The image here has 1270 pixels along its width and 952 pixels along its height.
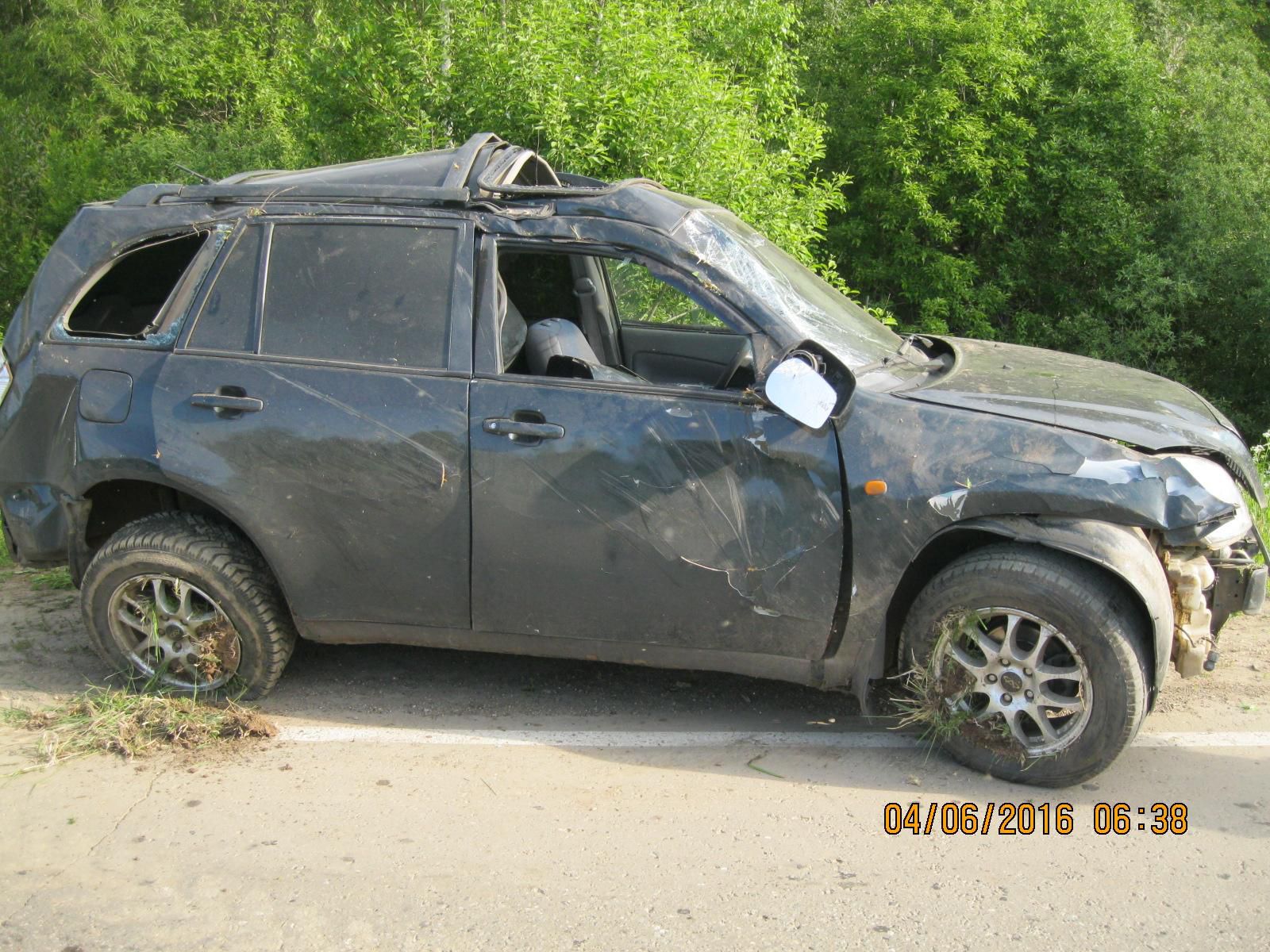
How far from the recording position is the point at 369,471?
13.9 ft

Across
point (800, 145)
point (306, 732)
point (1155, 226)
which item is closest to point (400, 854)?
point (306, 732)

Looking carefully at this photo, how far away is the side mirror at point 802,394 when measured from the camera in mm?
3869

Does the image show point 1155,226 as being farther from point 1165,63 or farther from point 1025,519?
point 1025,519

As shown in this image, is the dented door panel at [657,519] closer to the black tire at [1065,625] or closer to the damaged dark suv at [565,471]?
the damaged dark suv at [565,471]

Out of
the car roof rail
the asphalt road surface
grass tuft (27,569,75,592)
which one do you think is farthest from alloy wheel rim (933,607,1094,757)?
grass tuft (27,569,75,592)

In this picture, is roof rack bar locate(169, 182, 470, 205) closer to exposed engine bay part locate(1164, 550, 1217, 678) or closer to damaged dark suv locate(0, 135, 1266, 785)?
damaged dark suv locate(0, 135, 1266, 785)

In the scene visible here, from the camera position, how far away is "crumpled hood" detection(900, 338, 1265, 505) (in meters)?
3.94

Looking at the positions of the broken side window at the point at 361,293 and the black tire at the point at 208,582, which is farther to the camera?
the black tire at the point at 208,582

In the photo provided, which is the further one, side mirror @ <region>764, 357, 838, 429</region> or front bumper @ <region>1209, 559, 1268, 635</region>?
front bumper @ <region>1209, 559, 1268, 635</region>

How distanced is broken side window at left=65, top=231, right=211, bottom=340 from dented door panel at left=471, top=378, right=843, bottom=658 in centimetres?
140

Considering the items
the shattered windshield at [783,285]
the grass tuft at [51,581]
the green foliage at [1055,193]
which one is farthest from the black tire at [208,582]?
the green foliage at [1055,193]

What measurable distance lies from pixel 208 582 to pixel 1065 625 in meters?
3.09

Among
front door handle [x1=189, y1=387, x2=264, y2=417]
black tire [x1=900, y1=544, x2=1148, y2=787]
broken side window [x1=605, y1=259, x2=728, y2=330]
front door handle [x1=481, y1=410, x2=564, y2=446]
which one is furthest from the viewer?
broken side window [x1=605, y1=259, x2=728, y2=330]

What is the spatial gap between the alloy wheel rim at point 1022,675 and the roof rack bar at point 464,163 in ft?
7.86
